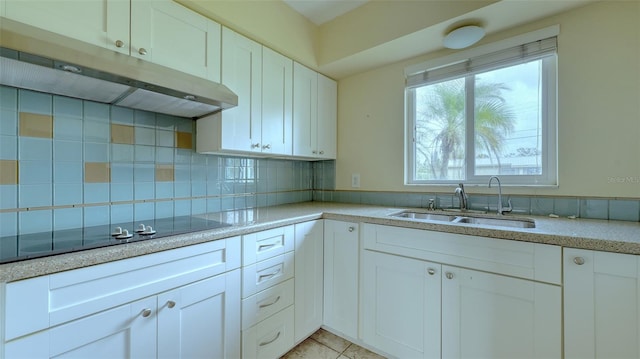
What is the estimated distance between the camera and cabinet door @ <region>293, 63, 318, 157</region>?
6.66 ft

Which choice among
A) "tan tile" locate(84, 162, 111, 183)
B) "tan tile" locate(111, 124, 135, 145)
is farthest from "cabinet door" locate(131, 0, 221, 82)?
"tan tile" locate(84, 162, 111, 183)

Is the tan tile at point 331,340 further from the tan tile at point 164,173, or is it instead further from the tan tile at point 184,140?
the tan tile at point 184,140

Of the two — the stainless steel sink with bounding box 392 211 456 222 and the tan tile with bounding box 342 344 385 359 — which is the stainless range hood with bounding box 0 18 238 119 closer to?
the stainless steel sink with bounding box 392 211 456 222

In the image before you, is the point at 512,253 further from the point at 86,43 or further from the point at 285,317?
the point at 86,43

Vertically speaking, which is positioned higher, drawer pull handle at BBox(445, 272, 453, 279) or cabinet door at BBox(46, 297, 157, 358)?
drawer pull handle at BBox(445, 272, 453, 279)

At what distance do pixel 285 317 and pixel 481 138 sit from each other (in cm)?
176

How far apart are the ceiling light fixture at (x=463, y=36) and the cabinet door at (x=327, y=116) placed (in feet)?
3.31

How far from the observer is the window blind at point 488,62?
1554 millimetres

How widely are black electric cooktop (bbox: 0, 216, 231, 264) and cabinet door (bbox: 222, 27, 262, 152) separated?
0.52 metres

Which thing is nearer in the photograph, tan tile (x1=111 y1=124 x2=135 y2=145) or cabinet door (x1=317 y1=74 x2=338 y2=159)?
tan tile (x1=111 y1=124 x2=135 y2=145)

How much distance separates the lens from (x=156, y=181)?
1.51 metres

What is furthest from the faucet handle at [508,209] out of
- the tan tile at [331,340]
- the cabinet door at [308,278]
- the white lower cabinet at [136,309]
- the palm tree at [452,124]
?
the white lower cabinet at [136,309]

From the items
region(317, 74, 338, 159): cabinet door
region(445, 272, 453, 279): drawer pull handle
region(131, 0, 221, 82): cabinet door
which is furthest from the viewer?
region(317, 74, 338, 159): cabinet door

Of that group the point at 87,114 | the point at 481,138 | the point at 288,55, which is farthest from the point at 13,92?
the point at 481,138
